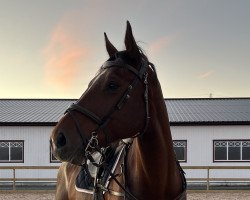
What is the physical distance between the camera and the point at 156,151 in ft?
10.6

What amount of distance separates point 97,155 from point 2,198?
43.0ft

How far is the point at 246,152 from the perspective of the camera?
2245 cm

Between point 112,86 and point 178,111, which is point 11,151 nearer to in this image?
point 178,111

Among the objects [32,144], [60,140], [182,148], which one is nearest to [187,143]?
[182,148]

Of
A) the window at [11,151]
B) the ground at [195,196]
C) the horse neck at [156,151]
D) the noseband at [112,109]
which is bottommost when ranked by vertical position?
the ground at [195,196]

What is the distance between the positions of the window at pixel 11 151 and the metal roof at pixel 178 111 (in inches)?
50.1

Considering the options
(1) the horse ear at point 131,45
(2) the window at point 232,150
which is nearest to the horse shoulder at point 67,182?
(1) the horse ear at point 131,45

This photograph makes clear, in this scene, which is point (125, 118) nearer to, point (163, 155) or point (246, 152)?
point (163, 155)

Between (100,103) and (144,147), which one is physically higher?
(100,103)

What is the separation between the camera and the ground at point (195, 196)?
16.2 meters

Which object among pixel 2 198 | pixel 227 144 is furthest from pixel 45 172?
pixel 227 144

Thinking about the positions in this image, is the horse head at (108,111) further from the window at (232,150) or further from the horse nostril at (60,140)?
the window at (232,150)

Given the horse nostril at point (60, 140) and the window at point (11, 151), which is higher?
the horse nostril at point (60, 140)

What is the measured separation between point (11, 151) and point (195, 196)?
1207 cm
